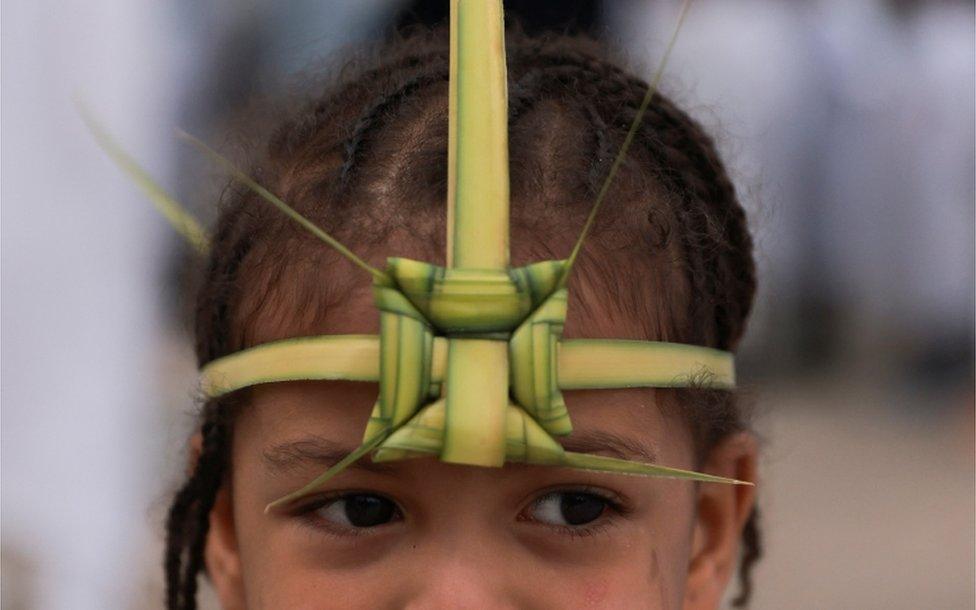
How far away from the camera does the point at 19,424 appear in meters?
2.31

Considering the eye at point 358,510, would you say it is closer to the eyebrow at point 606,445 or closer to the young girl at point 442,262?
the young girl at point 442,262

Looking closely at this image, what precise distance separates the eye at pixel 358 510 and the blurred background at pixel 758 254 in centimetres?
69

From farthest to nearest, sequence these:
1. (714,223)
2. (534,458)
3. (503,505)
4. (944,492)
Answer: (944,492), (714,223), (503,505), (534,458)

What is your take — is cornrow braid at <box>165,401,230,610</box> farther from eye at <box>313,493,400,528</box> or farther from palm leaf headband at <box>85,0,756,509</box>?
palm leaf headband at <box>85,0,756,509</box>

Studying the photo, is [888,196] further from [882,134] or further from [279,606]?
[279,606]

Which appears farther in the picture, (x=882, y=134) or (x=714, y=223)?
(x=882, y=134)

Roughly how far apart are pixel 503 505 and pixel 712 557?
0.43m

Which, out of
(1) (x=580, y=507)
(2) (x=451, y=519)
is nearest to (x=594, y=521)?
(1) (x=580, y=507)

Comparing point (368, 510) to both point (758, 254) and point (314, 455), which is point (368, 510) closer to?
point (314, 455)

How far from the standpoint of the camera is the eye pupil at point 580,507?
1279 mm

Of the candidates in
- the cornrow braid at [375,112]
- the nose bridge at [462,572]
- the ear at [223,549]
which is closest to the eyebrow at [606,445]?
the nose bridge at [462,572]

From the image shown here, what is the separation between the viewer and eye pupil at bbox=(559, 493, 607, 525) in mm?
1279

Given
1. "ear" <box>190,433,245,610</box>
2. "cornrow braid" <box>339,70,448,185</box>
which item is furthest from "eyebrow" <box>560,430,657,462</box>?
"ear" <box>190,433,245,610</box>

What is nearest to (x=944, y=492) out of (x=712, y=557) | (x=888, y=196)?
(x=888, y=196)
